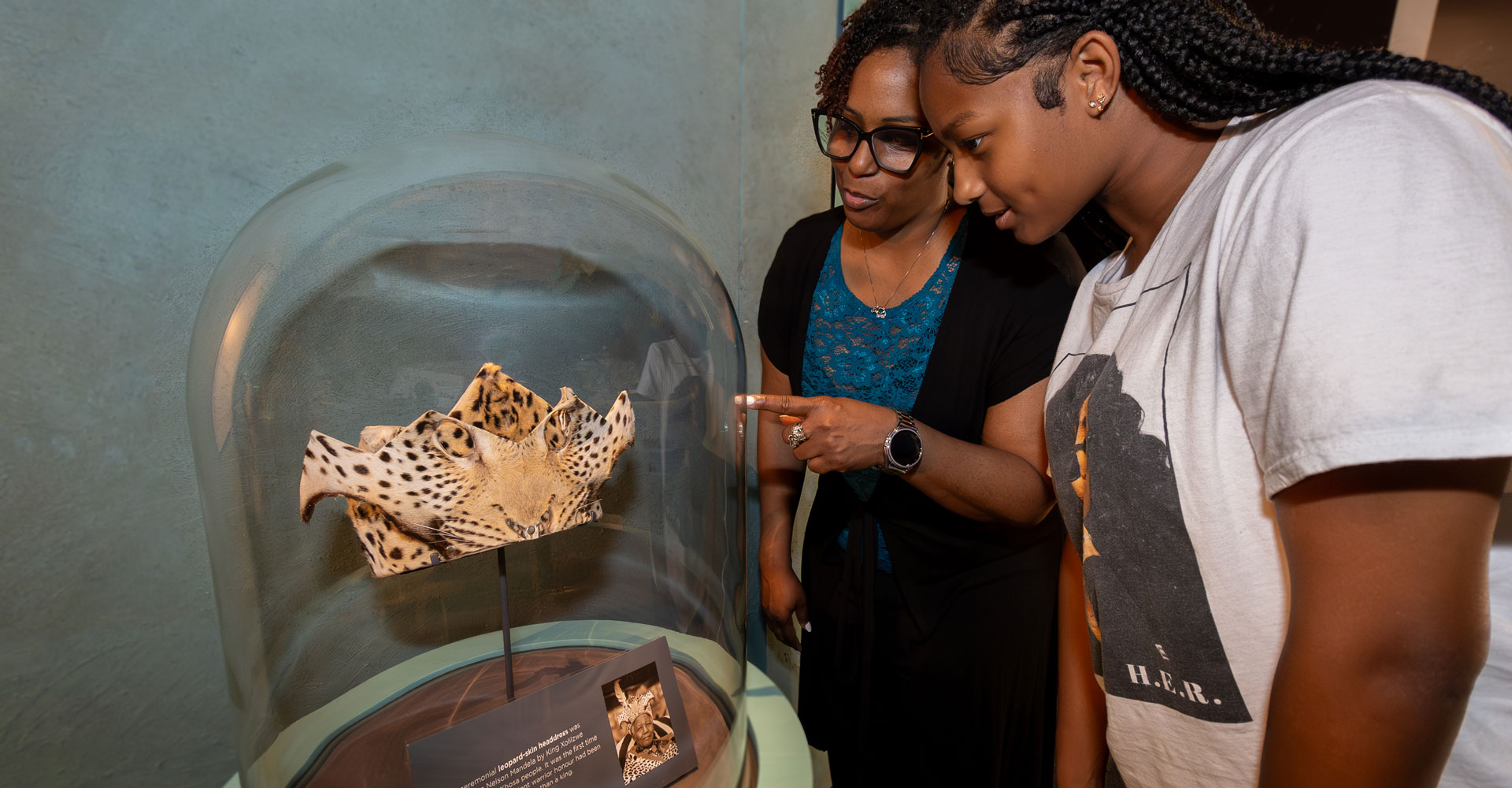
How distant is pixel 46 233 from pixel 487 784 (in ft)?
2.44

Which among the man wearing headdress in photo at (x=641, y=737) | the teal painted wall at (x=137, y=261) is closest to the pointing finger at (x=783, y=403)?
the man wearing headdress in photo at (x=641, y=737)

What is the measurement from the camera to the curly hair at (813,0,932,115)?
858 mm

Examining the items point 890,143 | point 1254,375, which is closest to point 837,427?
point 890,143

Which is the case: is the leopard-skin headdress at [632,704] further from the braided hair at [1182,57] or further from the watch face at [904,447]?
the braided hair at [1182,57]

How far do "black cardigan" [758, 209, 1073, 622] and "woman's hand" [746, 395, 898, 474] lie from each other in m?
0.12

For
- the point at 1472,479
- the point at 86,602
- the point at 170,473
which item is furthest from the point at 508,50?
the point at 1472,479

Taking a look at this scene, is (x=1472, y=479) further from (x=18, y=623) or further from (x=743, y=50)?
(x=18, y=623)

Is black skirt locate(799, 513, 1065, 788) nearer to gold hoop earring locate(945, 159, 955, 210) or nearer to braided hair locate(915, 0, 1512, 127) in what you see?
gold hoop earring locate(945, 159, 955, 210)

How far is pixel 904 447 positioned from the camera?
881 millimetres

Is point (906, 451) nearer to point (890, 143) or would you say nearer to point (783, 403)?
point (783, 403)

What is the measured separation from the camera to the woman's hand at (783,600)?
1.15 metres

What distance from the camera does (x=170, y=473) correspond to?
2.78 feet

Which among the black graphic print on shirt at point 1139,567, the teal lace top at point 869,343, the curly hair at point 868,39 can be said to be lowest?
the black graphic print on shirt at point 1139,567

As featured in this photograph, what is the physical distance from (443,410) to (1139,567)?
656 mm
